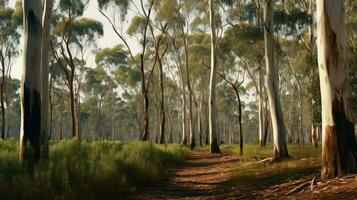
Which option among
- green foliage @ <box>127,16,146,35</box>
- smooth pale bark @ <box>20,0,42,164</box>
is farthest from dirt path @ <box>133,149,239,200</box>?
green foliage @ <box>127,16,146,35</box>

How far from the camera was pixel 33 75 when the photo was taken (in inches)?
292

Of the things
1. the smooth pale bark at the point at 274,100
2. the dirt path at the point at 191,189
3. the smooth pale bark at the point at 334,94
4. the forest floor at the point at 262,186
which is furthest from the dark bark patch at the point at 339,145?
the smooth pale bark at the point at 274,100

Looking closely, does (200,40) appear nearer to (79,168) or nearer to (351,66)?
(351,66)

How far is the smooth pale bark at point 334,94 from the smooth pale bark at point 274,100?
628 cm

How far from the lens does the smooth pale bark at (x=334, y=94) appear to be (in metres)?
6.75

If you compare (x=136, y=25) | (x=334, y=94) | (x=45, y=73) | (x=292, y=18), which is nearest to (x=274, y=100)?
(x=334, y=94)

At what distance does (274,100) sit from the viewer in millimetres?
13648

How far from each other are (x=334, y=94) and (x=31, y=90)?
4.93 m

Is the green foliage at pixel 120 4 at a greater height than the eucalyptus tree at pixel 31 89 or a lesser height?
greater

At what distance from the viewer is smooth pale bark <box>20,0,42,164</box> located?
23.8 feet

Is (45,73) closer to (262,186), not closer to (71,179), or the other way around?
(71,179)

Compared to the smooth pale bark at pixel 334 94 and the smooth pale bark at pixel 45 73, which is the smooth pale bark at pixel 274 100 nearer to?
the smooth pale bark at pixel 334 94

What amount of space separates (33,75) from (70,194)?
7.73 feet

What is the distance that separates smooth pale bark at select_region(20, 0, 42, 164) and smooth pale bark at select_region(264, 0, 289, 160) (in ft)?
25.8
